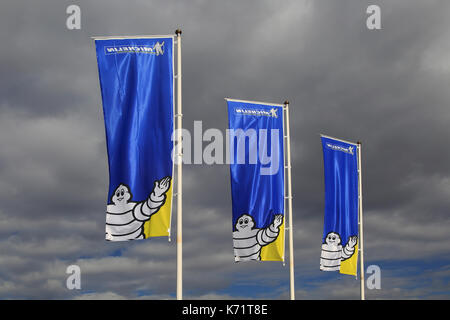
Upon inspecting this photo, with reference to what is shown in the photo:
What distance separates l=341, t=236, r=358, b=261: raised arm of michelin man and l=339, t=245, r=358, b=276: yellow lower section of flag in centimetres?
35

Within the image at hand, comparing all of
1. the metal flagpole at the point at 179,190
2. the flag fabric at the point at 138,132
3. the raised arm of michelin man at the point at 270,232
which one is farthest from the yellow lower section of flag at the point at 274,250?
the flag fabric at the point at 138,132

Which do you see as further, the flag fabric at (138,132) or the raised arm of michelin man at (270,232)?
the raised arm of michelin man at (270,232)

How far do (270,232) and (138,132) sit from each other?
31.0ft

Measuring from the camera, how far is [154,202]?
23.8 m

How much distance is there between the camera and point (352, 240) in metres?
37.4

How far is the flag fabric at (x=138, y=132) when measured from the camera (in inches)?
930

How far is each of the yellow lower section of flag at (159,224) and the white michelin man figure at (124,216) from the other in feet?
0.62

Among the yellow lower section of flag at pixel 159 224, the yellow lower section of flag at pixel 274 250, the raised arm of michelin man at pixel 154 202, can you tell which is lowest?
the yellow lower section of flag at pixel 274 250

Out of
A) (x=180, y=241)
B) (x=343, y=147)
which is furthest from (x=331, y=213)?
(x=180, y=241)

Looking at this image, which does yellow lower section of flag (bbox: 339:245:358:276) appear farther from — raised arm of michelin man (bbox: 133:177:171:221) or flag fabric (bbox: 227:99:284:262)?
raised arm of michelin man (bbox: 133:177:171:221)

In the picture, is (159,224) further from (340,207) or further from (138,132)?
(340,207)

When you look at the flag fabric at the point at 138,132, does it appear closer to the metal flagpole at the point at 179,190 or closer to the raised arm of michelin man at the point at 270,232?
the metal flagpole at the point at 179,190
